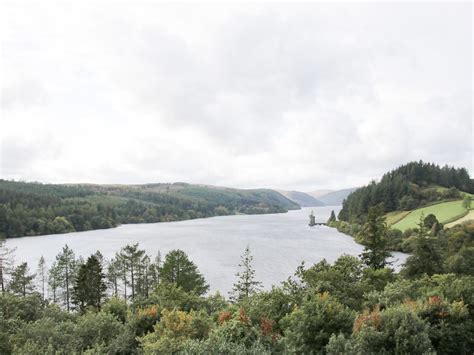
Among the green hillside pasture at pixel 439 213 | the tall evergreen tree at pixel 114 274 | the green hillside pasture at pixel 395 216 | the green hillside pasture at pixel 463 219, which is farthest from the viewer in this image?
the green hillside pasture at pixel 395 216

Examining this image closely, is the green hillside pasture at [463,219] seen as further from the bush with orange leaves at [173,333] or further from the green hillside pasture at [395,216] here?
the bush with orange leaves at [173,333]

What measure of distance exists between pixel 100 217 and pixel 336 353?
162863 mm

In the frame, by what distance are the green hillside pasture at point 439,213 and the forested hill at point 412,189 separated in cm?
1005

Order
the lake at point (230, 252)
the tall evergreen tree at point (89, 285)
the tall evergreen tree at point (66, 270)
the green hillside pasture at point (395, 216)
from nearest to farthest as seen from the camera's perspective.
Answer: the tall evergreen tree at point (89, 285) < the tall evergreen tree at point (66, 270) < the lake at point (230, 252) < the green hillside pasture at point (395, 216)

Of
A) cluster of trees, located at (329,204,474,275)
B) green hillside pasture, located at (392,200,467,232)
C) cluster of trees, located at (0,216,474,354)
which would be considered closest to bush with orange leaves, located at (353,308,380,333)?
cluster of trees, located at (0,216,474,354)

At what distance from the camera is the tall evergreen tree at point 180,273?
44.8 m

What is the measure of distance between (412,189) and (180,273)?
109304 millimetres

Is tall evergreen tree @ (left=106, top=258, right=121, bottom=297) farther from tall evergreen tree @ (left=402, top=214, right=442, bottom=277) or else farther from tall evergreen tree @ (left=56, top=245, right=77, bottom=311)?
tall evergreen tree @ (left=402, top=214, right=442, bottom=277)

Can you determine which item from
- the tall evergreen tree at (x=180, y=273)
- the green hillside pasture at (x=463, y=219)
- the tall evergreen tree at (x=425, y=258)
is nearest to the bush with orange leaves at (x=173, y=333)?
the tall evergreen tree at (x=180, y=273)

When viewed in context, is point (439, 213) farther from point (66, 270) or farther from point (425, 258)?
point (66, 270)

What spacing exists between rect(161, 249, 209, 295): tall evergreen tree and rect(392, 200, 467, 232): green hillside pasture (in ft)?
214

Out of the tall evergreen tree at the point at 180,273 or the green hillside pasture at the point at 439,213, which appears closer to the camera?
the tall evergreen tree at the point at 180,273

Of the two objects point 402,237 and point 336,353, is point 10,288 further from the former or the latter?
point 402,237

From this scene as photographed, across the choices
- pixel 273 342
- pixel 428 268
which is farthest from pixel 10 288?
pixel 428 268
